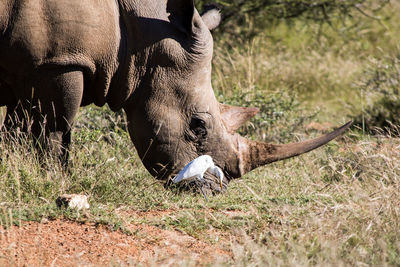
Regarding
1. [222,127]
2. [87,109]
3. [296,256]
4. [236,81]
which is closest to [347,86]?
[236,81]

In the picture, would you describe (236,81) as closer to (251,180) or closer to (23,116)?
(251,180)

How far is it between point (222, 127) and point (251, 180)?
78cm

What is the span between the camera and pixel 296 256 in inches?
153

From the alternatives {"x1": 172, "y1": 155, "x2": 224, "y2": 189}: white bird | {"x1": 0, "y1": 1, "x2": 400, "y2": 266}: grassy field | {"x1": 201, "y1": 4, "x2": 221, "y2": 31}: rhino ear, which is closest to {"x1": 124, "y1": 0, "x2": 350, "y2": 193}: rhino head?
{"x1": 172, "y1": 155, "x2": 224, "y2": 189}: white bird

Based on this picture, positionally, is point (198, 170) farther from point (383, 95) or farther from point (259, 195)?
point (383, 95)

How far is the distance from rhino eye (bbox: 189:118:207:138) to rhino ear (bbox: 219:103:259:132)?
237mm

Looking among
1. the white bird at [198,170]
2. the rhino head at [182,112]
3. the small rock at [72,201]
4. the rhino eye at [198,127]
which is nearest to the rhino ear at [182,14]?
the rhino head at [182,112]

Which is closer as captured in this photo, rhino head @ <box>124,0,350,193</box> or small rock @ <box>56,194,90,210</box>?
small rock @ <box>56,194,90,210</box>

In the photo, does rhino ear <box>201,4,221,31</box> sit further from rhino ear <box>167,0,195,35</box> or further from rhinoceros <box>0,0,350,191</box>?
rhino ear <box>167,0,195,35</box>

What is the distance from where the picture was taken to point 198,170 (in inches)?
209

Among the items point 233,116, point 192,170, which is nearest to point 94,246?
point 192,170

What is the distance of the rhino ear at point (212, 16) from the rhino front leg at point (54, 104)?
146 centimetres

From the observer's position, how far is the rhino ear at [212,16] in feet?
20.3

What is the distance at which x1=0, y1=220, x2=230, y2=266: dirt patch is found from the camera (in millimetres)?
3896
